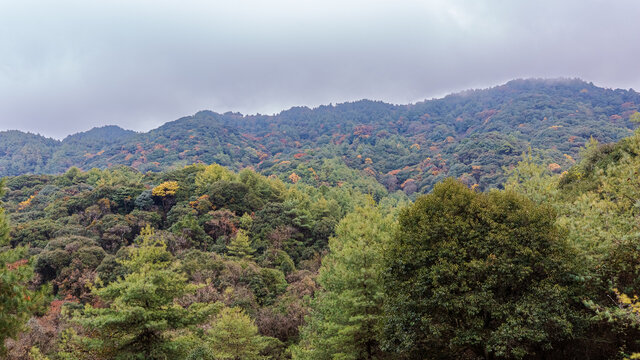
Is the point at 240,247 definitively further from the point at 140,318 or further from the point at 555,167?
the point at 555,167

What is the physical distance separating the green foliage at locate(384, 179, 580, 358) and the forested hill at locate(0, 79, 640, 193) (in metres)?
72.9

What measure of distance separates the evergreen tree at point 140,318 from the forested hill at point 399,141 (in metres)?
72.1

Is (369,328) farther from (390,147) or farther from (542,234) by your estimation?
(390,147)

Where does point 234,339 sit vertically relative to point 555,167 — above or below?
below

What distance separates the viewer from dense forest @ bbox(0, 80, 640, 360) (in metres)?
9.23

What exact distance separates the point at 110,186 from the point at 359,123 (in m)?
149

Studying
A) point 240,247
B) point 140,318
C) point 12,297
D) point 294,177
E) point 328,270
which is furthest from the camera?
point 294,177

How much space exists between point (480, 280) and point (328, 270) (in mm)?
→ 7438

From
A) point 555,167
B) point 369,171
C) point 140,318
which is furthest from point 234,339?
point 369,171

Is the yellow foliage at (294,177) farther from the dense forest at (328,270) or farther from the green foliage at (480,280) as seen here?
the green foliage at (480,280)

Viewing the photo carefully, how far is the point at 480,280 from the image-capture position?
10109 mm

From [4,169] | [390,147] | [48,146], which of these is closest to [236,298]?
[390,147]

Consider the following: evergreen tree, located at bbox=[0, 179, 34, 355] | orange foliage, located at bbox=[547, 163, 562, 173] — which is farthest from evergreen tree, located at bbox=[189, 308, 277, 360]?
orange foliage, located at bbox=[547, 163, 562, 173]

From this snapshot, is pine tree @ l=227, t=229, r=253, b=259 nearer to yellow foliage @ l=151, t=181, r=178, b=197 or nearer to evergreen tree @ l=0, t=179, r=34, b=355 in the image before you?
yellow foliage @ l=151, t=181, r=178, b=197
